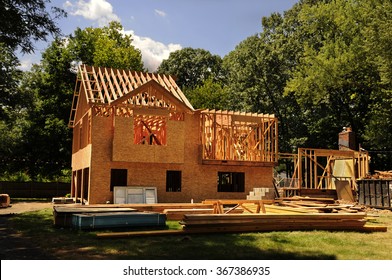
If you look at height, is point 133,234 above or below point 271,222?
below

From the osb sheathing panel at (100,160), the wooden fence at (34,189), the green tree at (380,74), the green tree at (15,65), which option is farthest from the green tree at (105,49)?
the green tree at (380,74)

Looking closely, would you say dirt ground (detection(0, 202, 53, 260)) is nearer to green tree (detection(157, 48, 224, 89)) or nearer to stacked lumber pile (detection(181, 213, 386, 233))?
stacked lumber pile (detection(181, 213, 386, 233))

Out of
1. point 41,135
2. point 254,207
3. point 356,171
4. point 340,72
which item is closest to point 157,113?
point 254,207

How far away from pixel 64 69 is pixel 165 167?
21.5m

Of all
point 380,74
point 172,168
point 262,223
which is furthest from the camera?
point 380,74

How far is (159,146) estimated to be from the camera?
22.4 meters

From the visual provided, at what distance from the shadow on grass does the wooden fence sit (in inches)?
1025

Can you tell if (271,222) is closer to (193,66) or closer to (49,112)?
(49,112)

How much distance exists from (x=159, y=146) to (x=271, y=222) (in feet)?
34.9

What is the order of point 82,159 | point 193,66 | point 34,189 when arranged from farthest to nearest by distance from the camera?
point 193,66 → point 34,189 → point 82,159

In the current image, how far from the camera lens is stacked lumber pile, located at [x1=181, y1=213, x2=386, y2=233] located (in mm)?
12352

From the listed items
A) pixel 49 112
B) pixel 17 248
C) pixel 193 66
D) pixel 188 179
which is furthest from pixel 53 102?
pixel 17 248

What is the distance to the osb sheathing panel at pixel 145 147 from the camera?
844 inches

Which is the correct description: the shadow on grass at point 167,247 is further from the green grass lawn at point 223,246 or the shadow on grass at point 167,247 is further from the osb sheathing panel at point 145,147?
the osb sheathing panel at point 145,147
